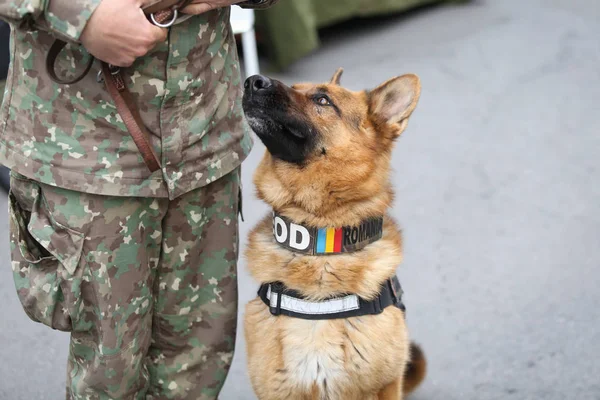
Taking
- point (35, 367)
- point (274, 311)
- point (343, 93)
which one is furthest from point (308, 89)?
point (35, 367)

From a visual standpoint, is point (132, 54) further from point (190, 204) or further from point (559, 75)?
point (559, 75)

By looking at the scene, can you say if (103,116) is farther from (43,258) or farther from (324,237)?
(324,237)

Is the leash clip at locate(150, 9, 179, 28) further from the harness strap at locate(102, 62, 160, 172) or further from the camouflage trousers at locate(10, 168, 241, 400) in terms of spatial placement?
the camouflage trousers at locate(10, 168, 241, 400)

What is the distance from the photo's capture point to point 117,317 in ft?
7.16

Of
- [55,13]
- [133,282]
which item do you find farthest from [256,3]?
[133,282]

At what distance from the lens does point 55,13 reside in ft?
5.96

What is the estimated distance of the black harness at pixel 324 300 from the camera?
230cm

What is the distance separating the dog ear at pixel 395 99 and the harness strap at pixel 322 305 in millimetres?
520

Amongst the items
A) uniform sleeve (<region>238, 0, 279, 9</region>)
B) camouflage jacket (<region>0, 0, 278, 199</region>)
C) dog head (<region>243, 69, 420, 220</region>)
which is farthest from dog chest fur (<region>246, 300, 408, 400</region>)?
uniform sleeve (<region>238, 0, 279, 9</region>)

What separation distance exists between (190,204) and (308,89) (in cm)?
56

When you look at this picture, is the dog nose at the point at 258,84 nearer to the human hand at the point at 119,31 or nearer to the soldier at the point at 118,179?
the soldier at the point at 118,179

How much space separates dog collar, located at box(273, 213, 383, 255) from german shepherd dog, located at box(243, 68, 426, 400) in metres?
0.01

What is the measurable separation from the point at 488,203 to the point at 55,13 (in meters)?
3.06

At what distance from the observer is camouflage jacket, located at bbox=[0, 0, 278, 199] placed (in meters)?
1.98
